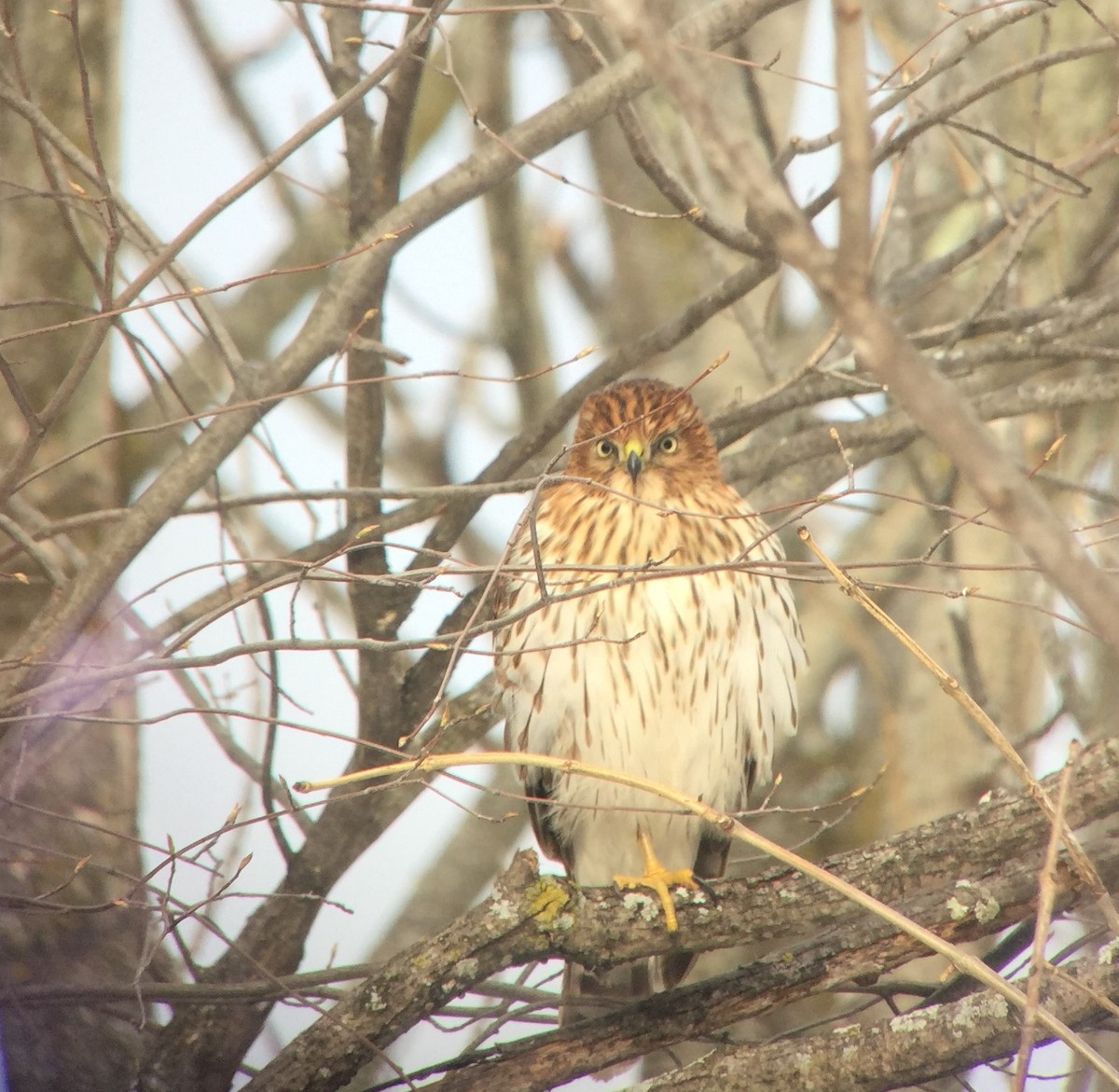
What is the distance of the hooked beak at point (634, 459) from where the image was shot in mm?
4957

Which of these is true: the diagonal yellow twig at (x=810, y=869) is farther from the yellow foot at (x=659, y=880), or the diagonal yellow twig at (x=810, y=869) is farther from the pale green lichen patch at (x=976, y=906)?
the yellow foot at (x=659, y=880)

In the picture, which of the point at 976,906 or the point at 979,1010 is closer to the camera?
the point at 979,1010

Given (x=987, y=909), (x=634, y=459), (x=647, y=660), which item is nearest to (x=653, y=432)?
(x=634, y=459)

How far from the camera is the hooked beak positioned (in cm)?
496

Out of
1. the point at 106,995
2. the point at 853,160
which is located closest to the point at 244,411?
the point at 106,995

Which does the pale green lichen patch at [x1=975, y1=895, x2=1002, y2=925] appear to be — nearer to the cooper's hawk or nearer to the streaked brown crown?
the cooper's hawk

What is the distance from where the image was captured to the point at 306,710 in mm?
3715

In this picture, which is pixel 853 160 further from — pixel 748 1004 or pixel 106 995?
pixel 106 995

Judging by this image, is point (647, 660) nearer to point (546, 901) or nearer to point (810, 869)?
point (546, 901)

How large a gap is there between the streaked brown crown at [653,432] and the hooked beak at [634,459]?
29 mm

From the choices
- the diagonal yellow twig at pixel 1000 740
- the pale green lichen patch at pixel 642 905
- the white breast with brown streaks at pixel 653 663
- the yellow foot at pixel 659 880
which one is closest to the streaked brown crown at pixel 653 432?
the white breast with brown streaks at pixel 653 663

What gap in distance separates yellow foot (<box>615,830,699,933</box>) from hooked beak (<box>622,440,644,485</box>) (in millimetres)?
1211

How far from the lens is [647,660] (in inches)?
184

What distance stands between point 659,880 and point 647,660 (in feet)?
2.78
